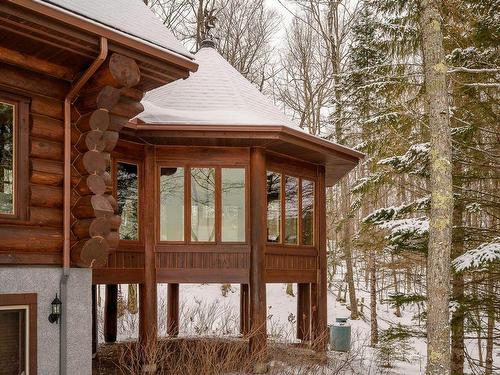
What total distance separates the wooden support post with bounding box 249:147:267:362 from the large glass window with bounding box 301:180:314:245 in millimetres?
1648

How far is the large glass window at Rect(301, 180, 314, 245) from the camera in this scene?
12523 millimetres

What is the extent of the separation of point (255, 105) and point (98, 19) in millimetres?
5730

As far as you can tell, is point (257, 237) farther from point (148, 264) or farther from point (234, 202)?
point (148, 264)

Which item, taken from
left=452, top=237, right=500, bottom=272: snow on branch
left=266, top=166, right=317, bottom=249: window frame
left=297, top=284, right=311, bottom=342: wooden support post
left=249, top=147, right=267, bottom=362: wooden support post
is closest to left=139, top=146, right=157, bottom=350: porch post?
left=249, top=147, right=267, bottom=362: wooden support post

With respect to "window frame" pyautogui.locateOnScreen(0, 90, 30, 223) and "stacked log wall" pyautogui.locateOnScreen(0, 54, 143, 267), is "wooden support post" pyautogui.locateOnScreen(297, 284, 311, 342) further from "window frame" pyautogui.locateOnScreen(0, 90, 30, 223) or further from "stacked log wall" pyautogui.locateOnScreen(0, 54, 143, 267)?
"window frame" pyautogui.locateOnScreen(0, 90, 30, 223)

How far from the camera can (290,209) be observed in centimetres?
1218

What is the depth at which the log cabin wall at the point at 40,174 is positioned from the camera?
6.63 metres

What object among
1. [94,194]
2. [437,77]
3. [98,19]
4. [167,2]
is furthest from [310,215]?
[167,2]

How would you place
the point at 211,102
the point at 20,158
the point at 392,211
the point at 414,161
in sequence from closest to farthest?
the point at 20,158
the point at 414,161
the point at 211,102
the point at 392,211

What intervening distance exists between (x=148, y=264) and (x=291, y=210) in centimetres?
328

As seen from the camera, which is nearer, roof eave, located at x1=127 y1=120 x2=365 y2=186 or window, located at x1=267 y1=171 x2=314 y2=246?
roof eave, located at x1=127 y1=120 x2=365 y2=186

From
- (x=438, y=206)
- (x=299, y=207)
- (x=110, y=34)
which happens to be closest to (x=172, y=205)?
(x=299, y=207)

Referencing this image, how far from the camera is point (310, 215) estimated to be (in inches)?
501

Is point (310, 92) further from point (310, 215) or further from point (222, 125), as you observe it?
point (222, 125)
